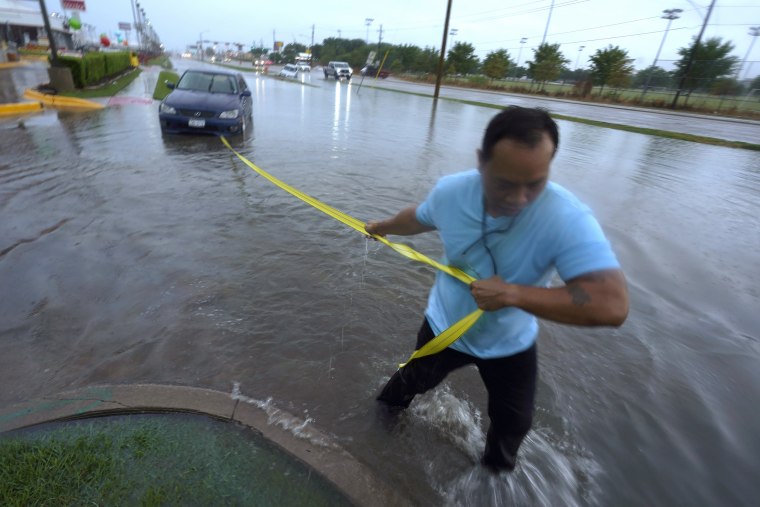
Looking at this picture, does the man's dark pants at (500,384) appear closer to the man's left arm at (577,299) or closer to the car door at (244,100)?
the man's left arm at (577,299)

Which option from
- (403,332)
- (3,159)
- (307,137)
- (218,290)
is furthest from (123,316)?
(307,137)

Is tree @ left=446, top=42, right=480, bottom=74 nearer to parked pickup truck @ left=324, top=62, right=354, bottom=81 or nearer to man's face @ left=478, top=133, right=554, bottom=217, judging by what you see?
parked pickup truck @ left=324, top=62, right=354, bottom=81

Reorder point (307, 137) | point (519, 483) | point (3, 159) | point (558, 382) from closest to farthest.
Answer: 1. point (519, 483)
2. point (558, 382)
3. point (3, 159)
4. point (307, 137)

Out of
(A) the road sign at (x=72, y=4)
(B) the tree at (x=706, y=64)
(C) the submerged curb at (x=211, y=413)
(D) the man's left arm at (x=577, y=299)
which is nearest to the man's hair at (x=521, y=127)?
(D) the man's left arm at (x=577, y=299)

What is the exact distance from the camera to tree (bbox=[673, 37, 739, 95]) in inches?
1512

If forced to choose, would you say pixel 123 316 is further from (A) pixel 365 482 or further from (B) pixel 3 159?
(B) pixel 3 159

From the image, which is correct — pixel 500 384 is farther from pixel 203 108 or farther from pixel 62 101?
pixel 62 101

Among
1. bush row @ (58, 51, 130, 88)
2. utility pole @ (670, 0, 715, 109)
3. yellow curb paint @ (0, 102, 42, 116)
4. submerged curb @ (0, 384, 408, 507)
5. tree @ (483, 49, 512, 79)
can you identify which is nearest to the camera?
submerged curb @ (0, 384, 408, 507)

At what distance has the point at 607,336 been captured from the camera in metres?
3.90

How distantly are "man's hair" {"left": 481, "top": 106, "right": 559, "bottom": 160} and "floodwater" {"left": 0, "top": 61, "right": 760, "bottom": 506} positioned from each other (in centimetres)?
191

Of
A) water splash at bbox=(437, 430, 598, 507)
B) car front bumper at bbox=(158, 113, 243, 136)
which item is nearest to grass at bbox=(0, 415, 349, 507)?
water splash at bbox=(437, 430, 598, 507)

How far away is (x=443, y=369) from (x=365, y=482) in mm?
715

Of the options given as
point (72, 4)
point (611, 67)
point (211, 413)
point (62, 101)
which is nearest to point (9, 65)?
point (72, 4)

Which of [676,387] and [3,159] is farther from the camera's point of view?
[3,159]
